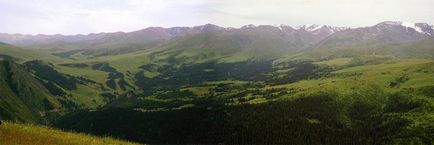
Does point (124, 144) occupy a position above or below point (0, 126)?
below

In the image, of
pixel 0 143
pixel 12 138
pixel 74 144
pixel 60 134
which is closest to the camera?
pixel 0 143

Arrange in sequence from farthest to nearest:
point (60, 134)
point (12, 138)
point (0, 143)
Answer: point (60, 134) → point (12, 138) → point (0, 143)

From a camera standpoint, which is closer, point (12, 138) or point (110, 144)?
point (12, 138)

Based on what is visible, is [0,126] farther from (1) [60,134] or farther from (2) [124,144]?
(2) [124,144]

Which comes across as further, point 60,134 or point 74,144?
point 60,134

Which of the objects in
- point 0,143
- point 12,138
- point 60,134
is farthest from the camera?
point 60,134

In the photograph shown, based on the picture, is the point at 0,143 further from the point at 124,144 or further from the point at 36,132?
the point at 124,144

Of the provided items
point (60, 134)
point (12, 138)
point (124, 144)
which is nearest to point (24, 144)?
point (12, 138)

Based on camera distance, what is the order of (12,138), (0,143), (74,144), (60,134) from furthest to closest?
(60,134)
(74,144)
(12,138)
(0,143)

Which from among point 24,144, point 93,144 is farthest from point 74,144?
point 24,144
